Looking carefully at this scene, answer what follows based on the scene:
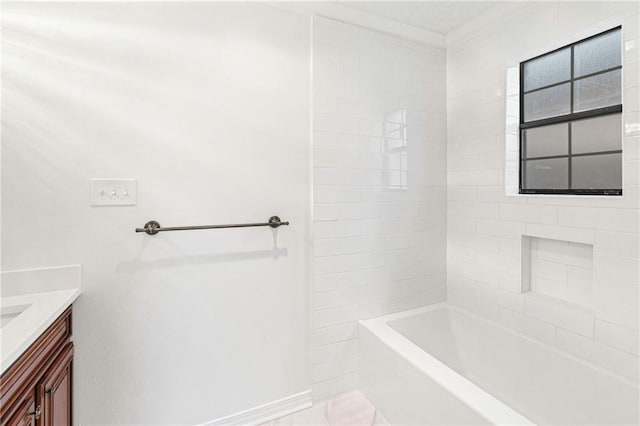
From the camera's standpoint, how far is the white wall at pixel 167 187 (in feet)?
4.55

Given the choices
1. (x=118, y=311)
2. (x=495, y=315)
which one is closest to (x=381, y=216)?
(x=495, y=315)

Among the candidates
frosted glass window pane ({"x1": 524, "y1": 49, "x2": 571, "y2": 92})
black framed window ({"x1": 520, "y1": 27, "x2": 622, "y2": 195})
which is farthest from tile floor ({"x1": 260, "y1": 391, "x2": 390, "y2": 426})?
frosted glass window pane ({"x1": 524, "y1": 49, "x2": 571, "y2": 92})

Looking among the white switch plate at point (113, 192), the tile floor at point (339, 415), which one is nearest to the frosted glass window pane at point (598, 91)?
the tile floor at point (339, 415)

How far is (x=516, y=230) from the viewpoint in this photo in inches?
75.6

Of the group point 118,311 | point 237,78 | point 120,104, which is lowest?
point 118,311

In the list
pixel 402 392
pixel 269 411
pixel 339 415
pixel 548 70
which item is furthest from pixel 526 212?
pixel 269 411

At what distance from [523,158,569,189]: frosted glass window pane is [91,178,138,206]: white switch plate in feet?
7.37

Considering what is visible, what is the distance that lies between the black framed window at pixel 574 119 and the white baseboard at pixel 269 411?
1.87 meters

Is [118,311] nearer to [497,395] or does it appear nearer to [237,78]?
[237,78]

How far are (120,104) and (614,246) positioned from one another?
2.40 meters

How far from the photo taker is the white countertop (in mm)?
923

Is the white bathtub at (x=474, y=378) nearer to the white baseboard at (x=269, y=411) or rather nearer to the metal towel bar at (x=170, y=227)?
the white baseboard at (x=269, y=411)

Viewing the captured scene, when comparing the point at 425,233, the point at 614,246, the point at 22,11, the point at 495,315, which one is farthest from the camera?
the point at 425,233

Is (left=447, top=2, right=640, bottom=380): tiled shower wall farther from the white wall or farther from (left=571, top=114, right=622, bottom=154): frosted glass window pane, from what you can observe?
the white wall
